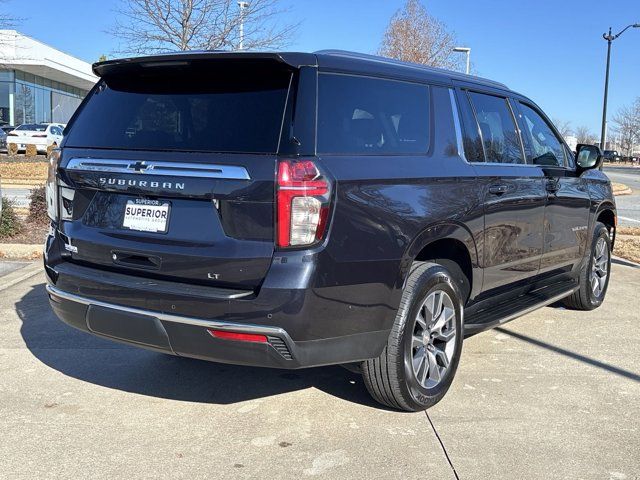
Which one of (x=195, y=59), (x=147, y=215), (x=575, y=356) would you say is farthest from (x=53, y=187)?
(x=575, y=356)

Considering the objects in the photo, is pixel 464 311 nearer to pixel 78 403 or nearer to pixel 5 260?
pixel 78 403

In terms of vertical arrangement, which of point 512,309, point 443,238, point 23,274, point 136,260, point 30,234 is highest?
point 443,238

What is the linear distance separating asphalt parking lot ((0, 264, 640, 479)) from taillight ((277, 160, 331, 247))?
1.13 metres

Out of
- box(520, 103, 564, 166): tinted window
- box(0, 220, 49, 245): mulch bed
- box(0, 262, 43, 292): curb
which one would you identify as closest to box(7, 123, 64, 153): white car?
box(0, 220, 49, 245): mulch bed

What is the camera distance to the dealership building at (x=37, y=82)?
43.3 m

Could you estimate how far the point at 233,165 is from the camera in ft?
10.3

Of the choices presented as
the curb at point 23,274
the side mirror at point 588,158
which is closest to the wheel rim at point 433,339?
the side mirror at point 588,158

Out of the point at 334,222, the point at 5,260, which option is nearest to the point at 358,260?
the point at 334,222

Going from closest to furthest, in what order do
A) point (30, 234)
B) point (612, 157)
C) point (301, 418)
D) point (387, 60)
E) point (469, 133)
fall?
point (301, 418) < point (387, 60) < point (469, 133) < point (30, 234) < point (612, 157)

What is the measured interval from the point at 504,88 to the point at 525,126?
0.36 meters

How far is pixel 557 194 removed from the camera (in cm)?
522

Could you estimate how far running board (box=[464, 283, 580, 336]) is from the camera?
4336mm

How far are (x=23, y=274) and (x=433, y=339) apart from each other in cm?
517

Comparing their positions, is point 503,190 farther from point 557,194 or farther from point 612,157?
point 612,157
